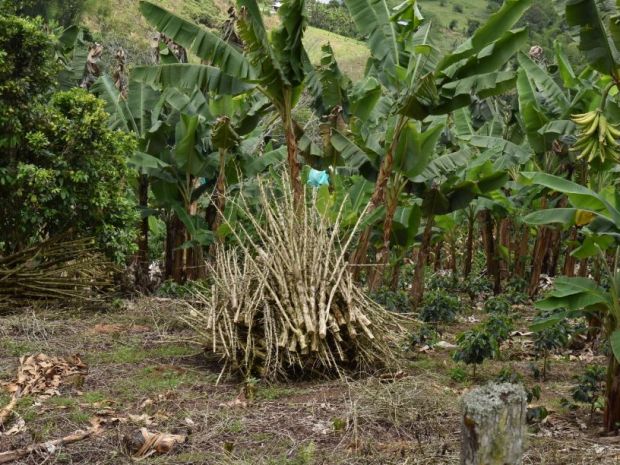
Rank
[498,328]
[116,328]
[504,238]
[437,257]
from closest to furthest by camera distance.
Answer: [498,328], [116,328], [504,238], [437,257]

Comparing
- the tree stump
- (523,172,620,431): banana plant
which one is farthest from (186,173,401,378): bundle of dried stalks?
the tree stump

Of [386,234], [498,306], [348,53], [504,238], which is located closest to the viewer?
[498,306]

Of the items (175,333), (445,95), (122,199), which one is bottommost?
(175,333)

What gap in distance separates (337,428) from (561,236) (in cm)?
905

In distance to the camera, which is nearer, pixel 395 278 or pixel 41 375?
pixel 41 375

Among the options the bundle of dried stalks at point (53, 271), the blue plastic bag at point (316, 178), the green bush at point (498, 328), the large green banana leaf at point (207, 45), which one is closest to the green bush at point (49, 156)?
the bundle of dried stalks at point (53, 271)

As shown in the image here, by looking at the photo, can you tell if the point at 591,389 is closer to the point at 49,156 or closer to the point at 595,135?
the point at 595,135

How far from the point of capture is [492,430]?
3287 millimetres

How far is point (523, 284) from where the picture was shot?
461 inches

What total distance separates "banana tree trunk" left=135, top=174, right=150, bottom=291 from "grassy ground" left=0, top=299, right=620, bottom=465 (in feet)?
9.53

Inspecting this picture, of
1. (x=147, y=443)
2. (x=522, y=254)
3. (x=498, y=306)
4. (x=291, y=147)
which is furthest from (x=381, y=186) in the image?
(x=147, y=443)

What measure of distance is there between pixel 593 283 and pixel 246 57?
4.73 meters

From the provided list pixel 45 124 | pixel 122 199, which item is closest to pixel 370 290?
pixel 122 199

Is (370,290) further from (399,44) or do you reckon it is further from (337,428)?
Answer: (337,428)
